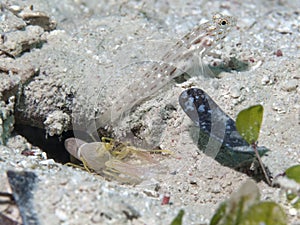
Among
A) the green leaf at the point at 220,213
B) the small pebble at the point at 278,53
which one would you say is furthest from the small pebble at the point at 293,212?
the small pebble at the point at 278,53

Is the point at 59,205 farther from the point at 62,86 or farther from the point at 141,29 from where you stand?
the point at 141,29

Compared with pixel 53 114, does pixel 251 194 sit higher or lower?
higher

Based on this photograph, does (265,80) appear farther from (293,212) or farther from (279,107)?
(293,212)

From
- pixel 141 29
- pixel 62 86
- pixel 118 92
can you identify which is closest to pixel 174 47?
pixel 141 29

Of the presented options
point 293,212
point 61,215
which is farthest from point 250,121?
point 61,215

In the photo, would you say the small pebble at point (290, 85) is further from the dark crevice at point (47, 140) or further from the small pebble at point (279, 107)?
the dark crevice at point (47, 140)

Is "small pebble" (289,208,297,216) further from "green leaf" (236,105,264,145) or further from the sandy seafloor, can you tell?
"green leaf" (236,105,264,145)
